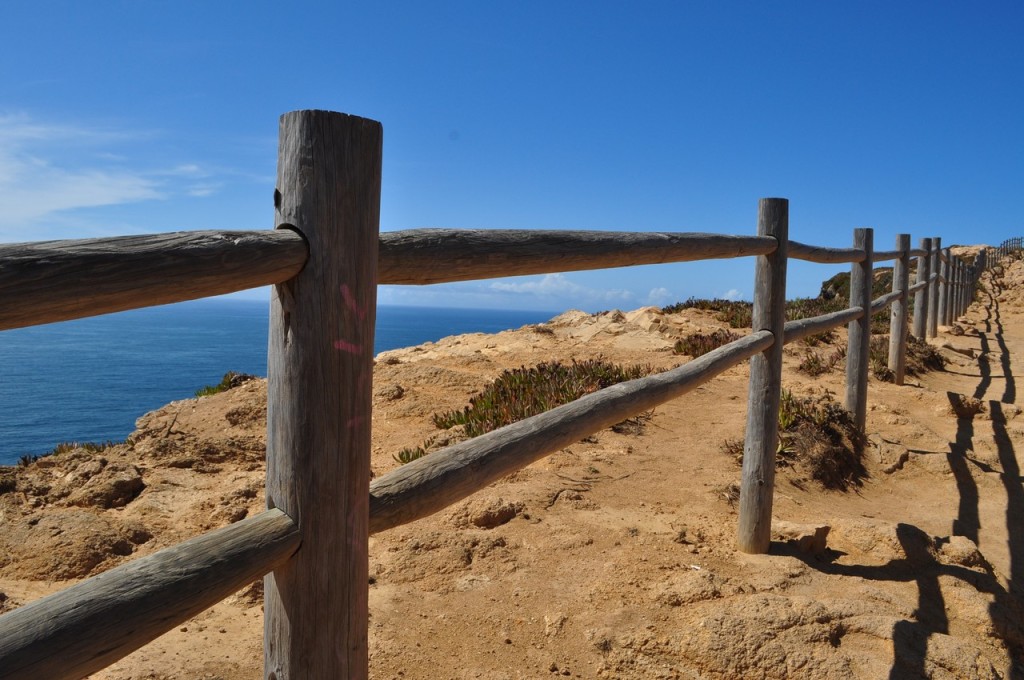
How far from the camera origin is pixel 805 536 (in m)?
3.94

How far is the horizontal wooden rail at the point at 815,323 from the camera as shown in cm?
436

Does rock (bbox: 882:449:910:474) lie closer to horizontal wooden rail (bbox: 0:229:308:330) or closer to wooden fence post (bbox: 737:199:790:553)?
wooden fence post (bbox: 737:199:790:553)

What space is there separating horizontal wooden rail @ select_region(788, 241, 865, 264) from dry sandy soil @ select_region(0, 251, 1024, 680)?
4.69 feet

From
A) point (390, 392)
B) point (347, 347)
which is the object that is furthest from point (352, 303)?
point (390, 392)

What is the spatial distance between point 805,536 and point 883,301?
4141 mm

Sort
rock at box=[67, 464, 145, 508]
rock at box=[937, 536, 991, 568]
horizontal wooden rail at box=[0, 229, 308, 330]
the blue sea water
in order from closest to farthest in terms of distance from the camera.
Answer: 1. horizontal wooden rail at box=[0, 229, 308, 330]
2. rock at box=[937, 536, 991, 568]
3. rock at box=[67, 464, 145, 508]
4. the blue sea water

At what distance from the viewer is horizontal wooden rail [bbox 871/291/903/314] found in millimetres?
6915

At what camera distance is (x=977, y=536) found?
15.4 feet

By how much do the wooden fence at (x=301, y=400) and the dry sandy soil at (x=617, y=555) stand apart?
3.59 ft

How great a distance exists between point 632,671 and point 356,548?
1540mm

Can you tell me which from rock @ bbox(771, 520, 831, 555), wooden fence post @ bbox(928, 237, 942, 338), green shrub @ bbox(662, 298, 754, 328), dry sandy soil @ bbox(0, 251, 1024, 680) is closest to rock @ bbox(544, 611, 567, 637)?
dry sandy soil @ bbox(0, 251, 1024, 680)

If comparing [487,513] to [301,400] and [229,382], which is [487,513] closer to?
[301,400]

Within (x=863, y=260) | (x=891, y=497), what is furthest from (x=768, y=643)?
(x=863, y=260)

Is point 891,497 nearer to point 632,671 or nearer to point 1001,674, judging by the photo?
point 1001,674
